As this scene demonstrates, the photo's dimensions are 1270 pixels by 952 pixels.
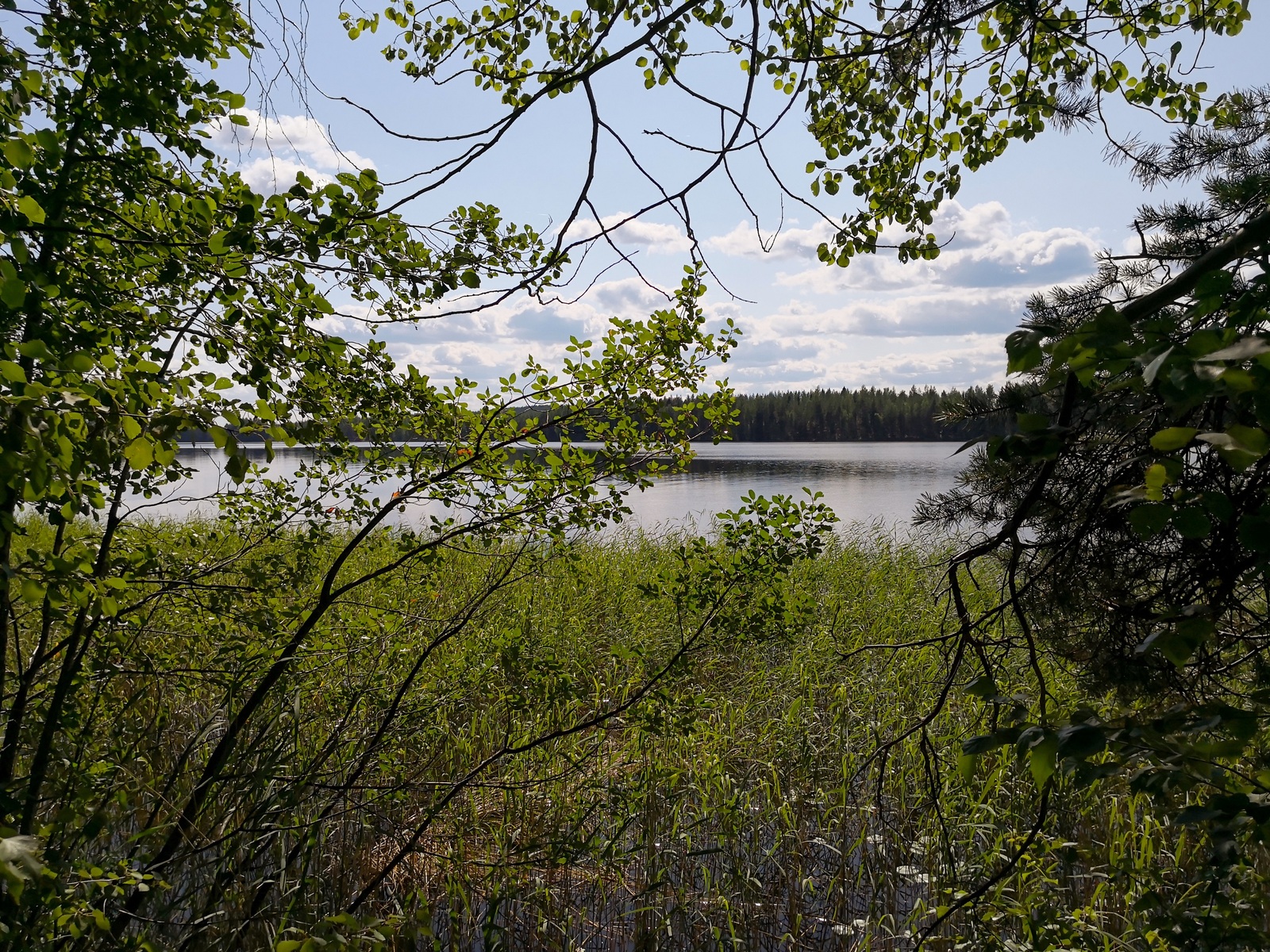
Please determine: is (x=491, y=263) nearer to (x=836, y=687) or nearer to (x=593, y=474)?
(x=593, y=474)

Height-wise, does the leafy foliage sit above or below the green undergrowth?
above

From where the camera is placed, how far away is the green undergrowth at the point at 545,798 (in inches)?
117

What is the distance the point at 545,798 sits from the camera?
4445mm

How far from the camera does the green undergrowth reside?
296 centimetres

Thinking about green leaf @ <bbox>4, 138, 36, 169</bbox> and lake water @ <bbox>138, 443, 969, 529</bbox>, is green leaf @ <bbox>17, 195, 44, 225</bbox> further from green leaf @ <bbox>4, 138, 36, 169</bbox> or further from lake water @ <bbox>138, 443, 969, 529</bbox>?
lake water @ <bbox>138, 443, 969, 529</bbox>

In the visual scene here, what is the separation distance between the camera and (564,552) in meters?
3.43

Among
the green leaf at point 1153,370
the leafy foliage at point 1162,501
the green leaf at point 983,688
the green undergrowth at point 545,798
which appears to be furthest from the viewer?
the green undergrowth at point 545,798

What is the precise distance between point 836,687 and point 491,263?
4324 millimetres

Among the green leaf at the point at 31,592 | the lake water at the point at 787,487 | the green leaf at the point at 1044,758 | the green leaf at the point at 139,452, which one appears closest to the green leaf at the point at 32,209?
the green leaf at the point at 139,452

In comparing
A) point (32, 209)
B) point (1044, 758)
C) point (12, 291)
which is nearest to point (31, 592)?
point (12, 291)

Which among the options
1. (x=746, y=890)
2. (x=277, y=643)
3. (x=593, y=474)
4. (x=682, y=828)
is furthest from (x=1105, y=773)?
→ (x=682, y=828)

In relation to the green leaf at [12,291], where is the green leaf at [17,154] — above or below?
above

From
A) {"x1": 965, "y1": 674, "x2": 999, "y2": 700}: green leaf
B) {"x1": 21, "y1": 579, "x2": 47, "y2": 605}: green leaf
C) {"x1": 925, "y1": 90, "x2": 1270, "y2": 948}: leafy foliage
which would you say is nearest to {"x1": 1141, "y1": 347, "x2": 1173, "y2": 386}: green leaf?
{"x1": 925, "y1": 90, "x2": 1270, "y2": 948}: leafy foliage

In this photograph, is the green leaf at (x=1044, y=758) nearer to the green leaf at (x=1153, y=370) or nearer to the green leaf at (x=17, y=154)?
the green leaf at (x=1153, y=370)
